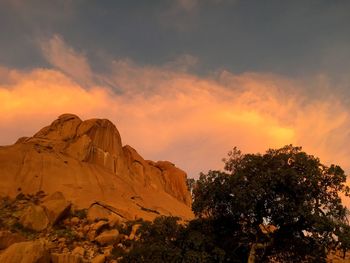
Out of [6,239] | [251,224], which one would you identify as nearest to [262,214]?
[251,224]

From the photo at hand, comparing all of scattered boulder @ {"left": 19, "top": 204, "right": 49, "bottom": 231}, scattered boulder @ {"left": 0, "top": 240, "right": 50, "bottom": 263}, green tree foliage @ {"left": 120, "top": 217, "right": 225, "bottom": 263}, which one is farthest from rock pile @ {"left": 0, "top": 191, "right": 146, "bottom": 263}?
green tree foliage @ {"left": 120, "top": 217, "right": 225, "bottom": 263}

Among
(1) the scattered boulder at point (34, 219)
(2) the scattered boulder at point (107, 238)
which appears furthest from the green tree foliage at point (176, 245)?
(1) the scattered boulder at point (34, 219)

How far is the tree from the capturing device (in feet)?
78.8

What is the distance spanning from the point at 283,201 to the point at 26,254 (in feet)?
52.0

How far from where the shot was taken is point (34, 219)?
111 ft

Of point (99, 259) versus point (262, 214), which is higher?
point (262, 214)

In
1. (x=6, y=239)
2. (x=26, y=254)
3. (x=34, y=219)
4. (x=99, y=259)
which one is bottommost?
(x=26, y=254)

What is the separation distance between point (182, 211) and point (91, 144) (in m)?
18.2

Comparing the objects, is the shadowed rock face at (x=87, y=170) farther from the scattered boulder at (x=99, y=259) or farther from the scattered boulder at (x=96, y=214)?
the scattered boulder at (x=99, y=259)

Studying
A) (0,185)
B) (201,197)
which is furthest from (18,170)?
(201,197)

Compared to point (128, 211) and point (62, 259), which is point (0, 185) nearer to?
point (128, 211)

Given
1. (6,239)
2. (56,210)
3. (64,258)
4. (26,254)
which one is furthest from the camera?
(56,210)

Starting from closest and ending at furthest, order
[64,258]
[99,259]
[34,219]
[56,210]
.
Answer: [64,258] → [99,259] → [34,219] → [56,210]

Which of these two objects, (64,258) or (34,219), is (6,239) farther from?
(34,219)
